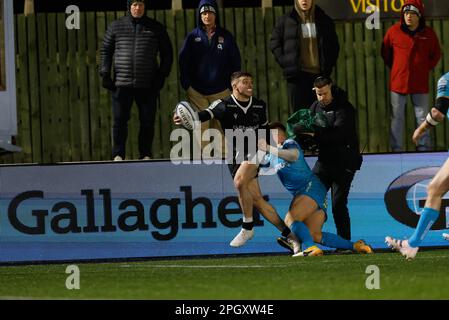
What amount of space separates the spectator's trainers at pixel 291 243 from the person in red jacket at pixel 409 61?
2.42 m

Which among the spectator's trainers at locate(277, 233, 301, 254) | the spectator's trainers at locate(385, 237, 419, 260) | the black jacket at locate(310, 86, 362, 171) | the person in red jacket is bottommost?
the spectator's trainers at locate(277, 233, 301, 254)

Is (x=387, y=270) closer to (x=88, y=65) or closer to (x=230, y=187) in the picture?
(x=230, y=187)

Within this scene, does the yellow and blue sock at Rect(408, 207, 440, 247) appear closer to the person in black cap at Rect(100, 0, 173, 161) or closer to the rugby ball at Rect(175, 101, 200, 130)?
the rugby ball at Rect(175, 101, 200, 130)

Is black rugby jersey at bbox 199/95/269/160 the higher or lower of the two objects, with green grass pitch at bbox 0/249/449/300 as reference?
higher

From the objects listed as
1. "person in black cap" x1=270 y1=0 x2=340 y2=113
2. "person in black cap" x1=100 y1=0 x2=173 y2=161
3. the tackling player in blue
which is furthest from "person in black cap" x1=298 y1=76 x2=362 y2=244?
the tackling player in blue

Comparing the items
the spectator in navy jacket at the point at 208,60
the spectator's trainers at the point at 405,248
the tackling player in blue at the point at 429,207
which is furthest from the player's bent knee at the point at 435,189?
the spectator in navy jacket at the point at 208,60

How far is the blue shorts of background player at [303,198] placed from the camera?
17578mm

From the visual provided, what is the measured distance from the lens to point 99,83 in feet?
67.0

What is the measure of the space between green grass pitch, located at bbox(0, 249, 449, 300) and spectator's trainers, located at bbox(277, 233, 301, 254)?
16 centimetres

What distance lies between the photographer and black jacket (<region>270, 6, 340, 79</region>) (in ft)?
61.5

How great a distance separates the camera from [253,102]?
1786 cm

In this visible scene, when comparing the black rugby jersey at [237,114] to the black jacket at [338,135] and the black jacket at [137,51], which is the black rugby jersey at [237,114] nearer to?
the black jacket at [338,135]
